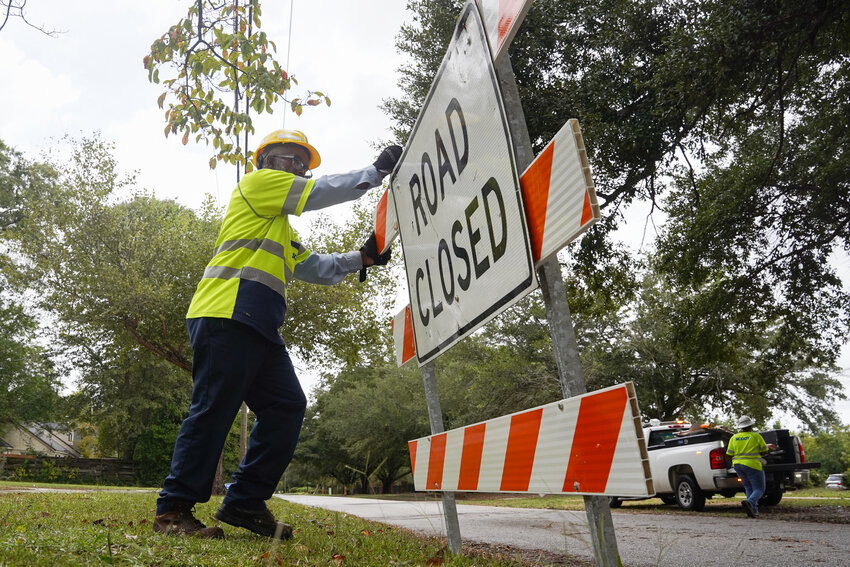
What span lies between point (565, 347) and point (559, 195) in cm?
46

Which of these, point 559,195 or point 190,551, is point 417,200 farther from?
point 190,551

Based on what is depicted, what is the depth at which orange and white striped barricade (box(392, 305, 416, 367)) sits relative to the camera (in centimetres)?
376

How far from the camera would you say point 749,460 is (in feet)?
34.4

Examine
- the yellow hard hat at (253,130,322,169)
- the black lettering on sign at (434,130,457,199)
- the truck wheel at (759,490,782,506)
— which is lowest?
the truck wheel at (759,490,782,506)

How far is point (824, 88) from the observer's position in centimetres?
1188

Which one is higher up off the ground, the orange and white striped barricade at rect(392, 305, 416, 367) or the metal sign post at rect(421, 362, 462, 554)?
the orange and white striped barricade at rect(392, 305, 416, 367)

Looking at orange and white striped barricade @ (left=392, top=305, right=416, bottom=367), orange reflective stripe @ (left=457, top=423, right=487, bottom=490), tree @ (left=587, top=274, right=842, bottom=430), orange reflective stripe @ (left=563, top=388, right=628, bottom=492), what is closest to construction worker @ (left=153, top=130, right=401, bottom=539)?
orange and white striped barricade @ (left=392, top=305, right=416, bottom=367)

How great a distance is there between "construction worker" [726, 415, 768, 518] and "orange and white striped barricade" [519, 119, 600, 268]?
9.71 m

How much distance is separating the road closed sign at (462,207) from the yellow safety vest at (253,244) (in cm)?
72

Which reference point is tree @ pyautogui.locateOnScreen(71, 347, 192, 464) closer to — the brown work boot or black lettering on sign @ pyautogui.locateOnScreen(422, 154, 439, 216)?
the brown work boot

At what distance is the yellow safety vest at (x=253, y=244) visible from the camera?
3602 millimetres

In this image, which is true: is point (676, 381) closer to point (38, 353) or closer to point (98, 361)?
point (98, 361)

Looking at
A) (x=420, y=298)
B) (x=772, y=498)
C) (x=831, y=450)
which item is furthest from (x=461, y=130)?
(x=831, y=450)

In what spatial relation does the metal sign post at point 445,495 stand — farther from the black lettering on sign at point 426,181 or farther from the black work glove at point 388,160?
the black work glove at point 388,160
